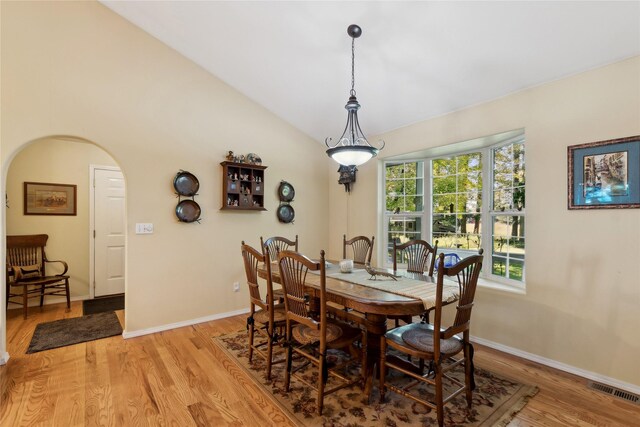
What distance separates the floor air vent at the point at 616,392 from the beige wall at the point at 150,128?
11.9 ft

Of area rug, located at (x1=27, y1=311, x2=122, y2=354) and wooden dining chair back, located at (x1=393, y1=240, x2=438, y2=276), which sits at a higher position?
wooden dining chair back, located at (x1=393, y1=240, x2=438, y2=276)

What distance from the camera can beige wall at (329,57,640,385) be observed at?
7.71ft

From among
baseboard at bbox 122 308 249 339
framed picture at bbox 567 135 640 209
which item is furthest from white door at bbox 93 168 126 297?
framed picture at bbox 567 135 640 209

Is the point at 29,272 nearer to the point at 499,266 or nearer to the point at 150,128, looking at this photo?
the point at 150,128

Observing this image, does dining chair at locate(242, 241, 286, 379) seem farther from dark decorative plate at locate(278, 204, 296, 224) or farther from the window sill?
the window sill

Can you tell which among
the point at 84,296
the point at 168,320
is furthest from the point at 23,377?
the point at 84,296

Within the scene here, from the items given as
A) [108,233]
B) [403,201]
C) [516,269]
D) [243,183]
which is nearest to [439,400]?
[516,269]

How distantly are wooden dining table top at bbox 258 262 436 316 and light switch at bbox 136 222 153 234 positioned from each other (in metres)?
2.07

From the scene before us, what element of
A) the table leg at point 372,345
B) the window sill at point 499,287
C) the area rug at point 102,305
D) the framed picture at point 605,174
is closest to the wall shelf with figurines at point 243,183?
the area rug at point 102,305

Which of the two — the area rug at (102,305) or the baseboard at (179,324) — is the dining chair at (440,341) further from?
the area rug at (102,305)

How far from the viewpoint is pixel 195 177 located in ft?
12.4

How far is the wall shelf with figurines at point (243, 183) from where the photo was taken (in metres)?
3.97

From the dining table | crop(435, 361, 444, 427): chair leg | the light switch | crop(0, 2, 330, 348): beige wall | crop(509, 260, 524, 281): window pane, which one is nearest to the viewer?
crop(435, 361, 444, 427): chair leg

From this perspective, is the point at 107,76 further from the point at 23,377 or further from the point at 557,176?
the point at 557,176
